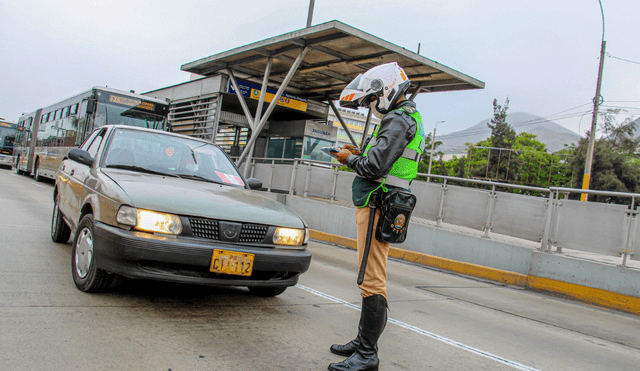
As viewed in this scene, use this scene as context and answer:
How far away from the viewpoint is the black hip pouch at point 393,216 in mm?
3088

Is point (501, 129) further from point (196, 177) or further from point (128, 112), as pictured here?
point (196, 177)

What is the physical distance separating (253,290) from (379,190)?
2.20 meters

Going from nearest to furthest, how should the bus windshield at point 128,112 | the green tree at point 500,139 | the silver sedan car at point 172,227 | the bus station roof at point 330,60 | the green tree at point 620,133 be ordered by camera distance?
the silver sedan car at point 172,227, the bus station roof at point 330,60, the bus windshield at point 128,112, the green tree at point 620,133, the green tree at point 500,139

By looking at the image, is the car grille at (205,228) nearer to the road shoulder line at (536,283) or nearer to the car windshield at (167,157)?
the car windshield at (167,157)

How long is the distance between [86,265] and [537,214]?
722 cm

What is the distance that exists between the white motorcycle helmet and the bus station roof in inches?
362

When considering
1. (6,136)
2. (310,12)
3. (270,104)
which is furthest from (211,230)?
(6,136)

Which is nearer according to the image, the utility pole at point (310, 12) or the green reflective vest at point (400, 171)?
the green reflective vest at point (400, 171)

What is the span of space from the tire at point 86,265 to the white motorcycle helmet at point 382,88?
7.93 ft

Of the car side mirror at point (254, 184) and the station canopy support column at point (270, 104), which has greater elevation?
the station canopy support column at point (270, 104)

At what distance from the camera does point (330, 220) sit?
1213 centimetres

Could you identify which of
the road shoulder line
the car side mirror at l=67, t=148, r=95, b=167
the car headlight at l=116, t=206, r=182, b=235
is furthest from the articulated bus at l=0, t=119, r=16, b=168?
the car headlight at l=116, t=206, r=182, b=235

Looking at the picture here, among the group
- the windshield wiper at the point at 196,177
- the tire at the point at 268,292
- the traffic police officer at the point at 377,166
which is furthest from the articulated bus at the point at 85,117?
the traffic police officer at the point at 377,166

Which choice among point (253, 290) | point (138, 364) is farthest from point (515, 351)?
point (138, 364)
